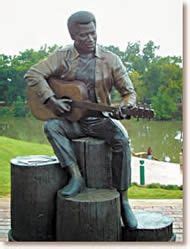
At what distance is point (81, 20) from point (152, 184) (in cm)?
100

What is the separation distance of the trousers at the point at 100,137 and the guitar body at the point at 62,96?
0.12ft

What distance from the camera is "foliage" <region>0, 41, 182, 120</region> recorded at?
240 cm

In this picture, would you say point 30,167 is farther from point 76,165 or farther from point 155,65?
point 155,65

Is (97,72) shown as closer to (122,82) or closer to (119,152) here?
(122,82)

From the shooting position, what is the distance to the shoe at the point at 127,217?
211cm

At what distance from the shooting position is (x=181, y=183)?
96.5 inches

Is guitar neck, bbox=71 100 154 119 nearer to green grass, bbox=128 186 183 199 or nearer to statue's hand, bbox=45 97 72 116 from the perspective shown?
statue's hand, bbox=45 97 72 116

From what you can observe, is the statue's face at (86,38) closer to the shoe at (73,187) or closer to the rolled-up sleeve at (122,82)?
the rolled-up sleeve at (122,82)

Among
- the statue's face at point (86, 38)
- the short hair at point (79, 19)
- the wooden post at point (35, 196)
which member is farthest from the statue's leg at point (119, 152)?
the short hair at point (79, 19)

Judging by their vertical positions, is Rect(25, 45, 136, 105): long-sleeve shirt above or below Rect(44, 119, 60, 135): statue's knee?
above

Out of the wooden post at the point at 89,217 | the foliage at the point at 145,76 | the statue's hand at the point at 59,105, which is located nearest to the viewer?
the wooden post at the point at 89,217

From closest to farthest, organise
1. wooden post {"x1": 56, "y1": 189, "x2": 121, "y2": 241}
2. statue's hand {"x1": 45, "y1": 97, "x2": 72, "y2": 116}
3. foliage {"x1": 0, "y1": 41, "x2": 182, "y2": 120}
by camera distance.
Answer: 1. wooden post {"x1": 56, "y1": 189, "x2": 121, "y2": 241}
2. statue's hand {"x1": 45, "y1": 97, "x2": 72, "y2": 116}
3. foliage {"x1": 0, "y1": 41, "x2": 182, "y2": 120}

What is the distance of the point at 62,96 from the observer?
2129mm

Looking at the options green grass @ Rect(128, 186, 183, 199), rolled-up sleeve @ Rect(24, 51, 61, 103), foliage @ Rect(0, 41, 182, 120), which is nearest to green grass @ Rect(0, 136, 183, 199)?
green grass @ Rect(128, 186, 183, 199)
